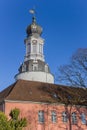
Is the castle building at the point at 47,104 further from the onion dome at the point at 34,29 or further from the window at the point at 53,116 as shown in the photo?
the onion dome at the point at 34,29

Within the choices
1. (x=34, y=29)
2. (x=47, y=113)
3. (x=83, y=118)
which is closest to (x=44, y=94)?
(x=47, y=113)

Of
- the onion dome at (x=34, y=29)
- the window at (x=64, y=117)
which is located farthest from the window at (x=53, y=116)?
the onion dome at (x=34, y=29)

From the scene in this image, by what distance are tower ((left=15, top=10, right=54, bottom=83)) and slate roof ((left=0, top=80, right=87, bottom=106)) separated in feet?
38.0

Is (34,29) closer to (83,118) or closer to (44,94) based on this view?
(44,94)

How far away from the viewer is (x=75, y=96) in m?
49.1

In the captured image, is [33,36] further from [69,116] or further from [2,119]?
[2,119]

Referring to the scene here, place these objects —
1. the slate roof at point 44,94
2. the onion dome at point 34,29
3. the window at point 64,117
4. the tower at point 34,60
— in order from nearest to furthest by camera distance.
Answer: the slate roof at point 44,94 < the window at point 64,117 < the tower at point 34,60 < the onion dome at point 34,29

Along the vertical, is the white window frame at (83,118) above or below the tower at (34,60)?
below

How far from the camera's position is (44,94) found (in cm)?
4950

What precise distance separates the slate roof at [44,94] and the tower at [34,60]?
38.0 feet

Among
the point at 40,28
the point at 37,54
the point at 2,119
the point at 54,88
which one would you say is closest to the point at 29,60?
the point at 37,54

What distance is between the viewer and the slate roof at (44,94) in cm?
4716

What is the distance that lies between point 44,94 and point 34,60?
19.0 m

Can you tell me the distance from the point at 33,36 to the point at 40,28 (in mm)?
2610
